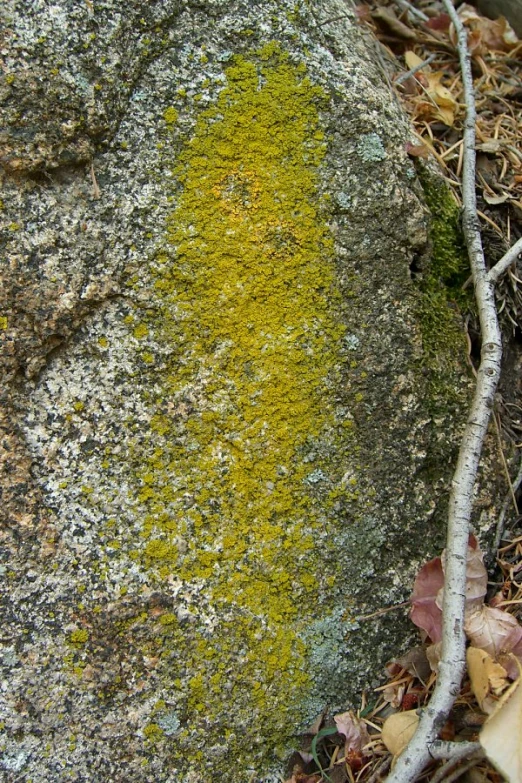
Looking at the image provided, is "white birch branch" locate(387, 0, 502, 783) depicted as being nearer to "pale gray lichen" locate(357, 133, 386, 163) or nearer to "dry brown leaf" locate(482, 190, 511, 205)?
"dry brown leaf" locate(482, 190, 511, 205)

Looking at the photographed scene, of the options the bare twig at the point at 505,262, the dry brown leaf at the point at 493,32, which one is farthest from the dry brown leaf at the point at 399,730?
the dry brown leaf at the point at 493,32

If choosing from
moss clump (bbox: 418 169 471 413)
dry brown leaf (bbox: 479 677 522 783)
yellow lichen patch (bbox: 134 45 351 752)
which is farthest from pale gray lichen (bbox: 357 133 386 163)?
dry brown leaf (bbox: 479 677 522 783)

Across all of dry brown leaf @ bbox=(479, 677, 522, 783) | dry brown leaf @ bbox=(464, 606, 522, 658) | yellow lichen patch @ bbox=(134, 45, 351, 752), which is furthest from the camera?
yellow lichen patch @ bbox=(134, 45, 351, 752)

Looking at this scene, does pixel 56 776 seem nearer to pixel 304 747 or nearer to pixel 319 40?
pixel 304 747

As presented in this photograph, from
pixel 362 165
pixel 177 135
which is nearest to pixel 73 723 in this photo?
pixel 177 135

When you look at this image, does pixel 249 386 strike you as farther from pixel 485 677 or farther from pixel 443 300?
pixel 485 677

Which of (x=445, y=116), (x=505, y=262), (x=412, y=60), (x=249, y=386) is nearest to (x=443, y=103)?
(x=445, y=116)
